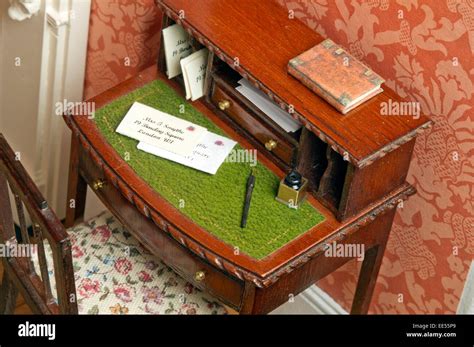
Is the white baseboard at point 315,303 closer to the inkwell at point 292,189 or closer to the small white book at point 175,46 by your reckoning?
the inkwell at point 292,189

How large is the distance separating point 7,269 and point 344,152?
3.10 ft

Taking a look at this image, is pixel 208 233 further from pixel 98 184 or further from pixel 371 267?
pixel 371 267

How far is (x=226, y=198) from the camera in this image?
2660mm

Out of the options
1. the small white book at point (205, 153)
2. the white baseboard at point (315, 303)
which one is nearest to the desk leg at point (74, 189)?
the small white book at point (205, 153)

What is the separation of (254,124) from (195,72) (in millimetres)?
236

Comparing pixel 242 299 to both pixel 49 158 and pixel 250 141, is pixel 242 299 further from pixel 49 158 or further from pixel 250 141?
pixel 49 158

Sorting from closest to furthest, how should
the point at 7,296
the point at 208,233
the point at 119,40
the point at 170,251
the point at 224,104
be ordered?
the point at 208,233, the point at 170,251, the point at 224,104, the point at 7,296, the point at 119,40

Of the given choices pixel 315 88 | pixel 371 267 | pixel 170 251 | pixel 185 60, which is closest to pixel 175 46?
pixel 185 60

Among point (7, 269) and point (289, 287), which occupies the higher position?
point (289, 287)

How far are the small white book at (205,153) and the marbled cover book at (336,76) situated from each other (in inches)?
10.5

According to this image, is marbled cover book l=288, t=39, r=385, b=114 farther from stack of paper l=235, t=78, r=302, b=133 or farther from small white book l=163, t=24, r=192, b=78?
small white book l=163, t=24, r=192, b=78
